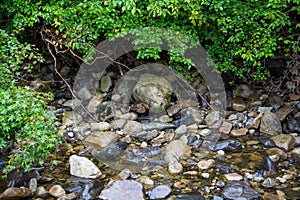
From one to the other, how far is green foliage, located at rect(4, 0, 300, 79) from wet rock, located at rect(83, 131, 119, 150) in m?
1.22

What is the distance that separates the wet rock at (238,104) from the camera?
5.20 m

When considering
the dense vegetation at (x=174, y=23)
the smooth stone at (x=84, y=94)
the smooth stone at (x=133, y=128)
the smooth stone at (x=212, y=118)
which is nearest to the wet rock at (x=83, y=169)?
the smooth stone at (x=133, y=128)

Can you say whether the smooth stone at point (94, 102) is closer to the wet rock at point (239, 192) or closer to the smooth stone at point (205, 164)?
the smooth stone at point (205, 164)

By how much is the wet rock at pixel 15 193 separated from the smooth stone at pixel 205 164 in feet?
6.15

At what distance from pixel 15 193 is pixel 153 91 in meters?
2.80

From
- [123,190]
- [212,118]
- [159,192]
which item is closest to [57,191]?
[123,190]

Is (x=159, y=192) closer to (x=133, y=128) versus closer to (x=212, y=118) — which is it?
(x=133, y=128)

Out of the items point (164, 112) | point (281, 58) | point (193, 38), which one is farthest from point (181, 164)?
point (281, 58)

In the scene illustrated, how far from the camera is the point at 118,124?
16.0 ft

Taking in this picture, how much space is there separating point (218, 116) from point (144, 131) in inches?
46.5

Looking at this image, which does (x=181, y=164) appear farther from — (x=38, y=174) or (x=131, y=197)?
(x=38, y=174)

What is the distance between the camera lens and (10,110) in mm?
2953

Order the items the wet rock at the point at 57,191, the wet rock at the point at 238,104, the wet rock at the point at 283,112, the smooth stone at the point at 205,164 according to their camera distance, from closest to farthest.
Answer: the wet rock at the point at 57,191, the smooth stone at the point at 205,164, the wet rock at the point at 283,112, the wet rock at the point at 238,104

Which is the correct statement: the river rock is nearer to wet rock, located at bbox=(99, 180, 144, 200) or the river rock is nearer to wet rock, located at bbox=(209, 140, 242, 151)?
wet rock, located at bbox=(209, 140, 242, 151)
